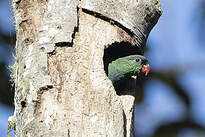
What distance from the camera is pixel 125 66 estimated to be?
5.63 meters

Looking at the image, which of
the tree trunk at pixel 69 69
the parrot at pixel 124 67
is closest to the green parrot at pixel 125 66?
the parrot at pixel 124 67

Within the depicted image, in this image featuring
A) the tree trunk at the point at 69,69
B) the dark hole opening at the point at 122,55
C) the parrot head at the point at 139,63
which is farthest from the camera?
the parrot head at the point at 139,63

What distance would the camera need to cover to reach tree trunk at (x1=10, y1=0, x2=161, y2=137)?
14.1 ft

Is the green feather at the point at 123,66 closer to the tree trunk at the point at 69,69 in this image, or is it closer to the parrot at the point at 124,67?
the parrot at the point at 124,67

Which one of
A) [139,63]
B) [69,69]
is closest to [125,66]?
[139,63]

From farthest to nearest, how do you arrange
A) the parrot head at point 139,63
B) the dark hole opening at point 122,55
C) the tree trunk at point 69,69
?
the parrot head at point 139,63 < the dark hole opening at point 122,55 < the tree trunk at point 69,69

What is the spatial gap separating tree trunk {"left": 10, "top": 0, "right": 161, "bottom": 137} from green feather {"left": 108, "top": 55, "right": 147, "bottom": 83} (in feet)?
1.85

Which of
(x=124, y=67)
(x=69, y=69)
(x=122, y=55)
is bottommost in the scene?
(x=69, y=69)

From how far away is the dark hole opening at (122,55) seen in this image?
524 centimetres

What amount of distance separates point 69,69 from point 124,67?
50.2 inches

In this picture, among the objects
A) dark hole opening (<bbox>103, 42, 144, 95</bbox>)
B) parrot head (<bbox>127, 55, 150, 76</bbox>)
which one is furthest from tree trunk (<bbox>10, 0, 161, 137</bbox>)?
parrot head (<bbox>127, 55, 150, 76</bbox>)

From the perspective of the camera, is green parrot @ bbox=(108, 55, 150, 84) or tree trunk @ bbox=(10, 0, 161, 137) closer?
tree trunk @ bbox=(10, 0, 161, 137)

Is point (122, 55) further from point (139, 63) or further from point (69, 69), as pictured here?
point (69, 69)

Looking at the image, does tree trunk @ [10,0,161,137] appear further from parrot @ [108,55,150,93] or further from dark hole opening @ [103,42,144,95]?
parrot @ [108,55,150,93]
